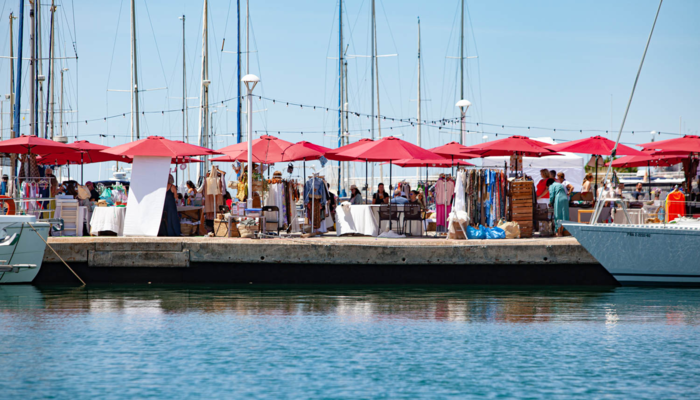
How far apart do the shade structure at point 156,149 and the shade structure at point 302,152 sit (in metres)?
2.37

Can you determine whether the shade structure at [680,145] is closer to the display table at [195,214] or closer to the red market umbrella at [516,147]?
the red market umbrella at [516,147]

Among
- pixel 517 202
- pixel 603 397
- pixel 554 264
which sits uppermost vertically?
pixel 517 202

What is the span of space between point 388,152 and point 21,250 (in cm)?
876

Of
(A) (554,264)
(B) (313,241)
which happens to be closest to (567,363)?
(A) (554,264)

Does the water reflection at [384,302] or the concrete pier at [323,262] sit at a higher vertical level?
the concrete pier at [323,262]

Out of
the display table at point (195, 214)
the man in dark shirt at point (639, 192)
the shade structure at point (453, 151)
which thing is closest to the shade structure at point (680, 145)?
the shade structure at point (453, 151)

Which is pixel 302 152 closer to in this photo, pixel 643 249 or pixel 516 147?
pixel 516 147

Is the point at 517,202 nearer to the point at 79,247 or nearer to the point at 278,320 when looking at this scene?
the point at 278,320

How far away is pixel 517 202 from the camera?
1791cm

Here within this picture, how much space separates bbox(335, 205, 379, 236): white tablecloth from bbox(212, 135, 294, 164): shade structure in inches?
103

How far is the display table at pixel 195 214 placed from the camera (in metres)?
19.0

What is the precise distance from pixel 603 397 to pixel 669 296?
7.68 meters

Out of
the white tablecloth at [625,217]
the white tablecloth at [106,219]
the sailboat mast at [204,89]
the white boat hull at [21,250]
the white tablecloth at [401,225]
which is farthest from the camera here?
the sailboat mast at [204,89]

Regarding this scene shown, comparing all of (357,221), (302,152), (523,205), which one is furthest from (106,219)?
(523,205)
